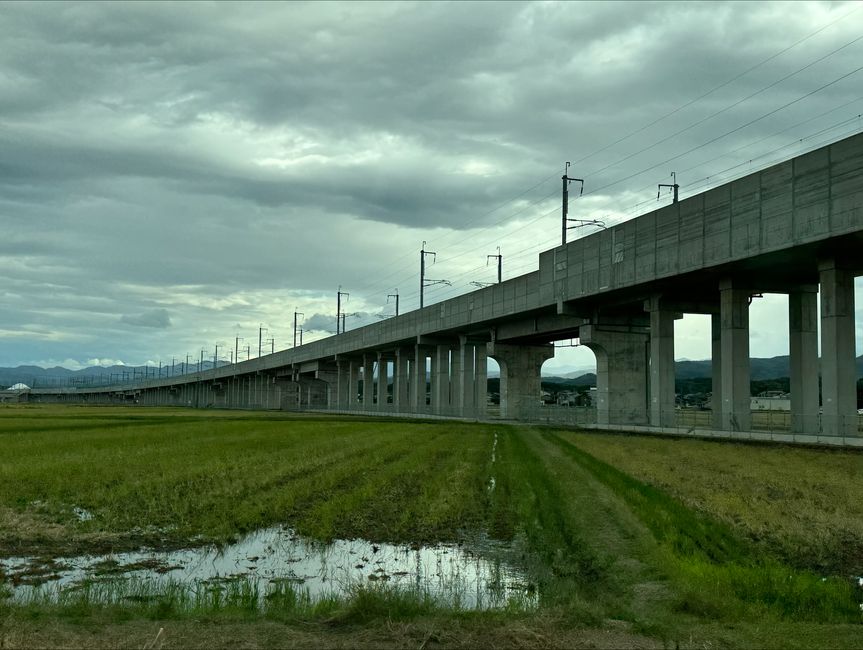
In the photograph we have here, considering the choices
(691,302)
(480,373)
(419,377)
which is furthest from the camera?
(419,377)

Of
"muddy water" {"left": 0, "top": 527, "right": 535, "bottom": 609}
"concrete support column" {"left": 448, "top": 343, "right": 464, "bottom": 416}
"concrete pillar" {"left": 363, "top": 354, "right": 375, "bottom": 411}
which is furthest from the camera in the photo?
"concrete pillar" {"left": 363, "top": 354, "right": 375, "bottom": 411}

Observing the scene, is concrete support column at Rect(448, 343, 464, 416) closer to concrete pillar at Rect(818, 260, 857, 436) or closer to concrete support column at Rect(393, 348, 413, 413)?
concrete support column at Rect(393, 348, 413, 413)

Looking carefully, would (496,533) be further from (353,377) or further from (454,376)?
(353,377)

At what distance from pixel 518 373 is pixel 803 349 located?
1507 inches

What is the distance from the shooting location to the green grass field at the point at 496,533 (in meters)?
8.30

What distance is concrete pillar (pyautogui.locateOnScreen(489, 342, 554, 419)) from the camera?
3233 inches

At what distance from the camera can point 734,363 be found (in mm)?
46188

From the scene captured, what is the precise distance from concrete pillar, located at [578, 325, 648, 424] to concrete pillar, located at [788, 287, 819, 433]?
15.2 m

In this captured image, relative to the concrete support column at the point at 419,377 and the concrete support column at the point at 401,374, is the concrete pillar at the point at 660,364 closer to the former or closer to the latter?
the concrete support column at the point at 419,377

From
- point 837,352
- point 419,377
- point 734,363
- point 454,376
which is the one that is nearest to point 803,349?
point 734,363

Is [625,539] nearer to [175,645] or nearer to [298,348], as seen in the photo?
[175,645]

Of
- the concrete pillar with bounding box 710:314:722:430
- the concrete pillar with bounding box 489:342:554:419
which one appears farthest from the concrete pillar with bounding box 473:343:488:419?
the concrete pillar with bounding box 710:314:722:430

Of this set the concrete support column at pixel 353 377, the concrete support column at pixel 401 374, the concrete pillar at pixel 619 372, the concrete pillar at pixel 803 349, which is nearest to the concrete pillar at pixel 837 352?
the concrete pillar at pixel 803 349

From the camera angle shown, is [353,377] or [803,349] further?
[353,377]
